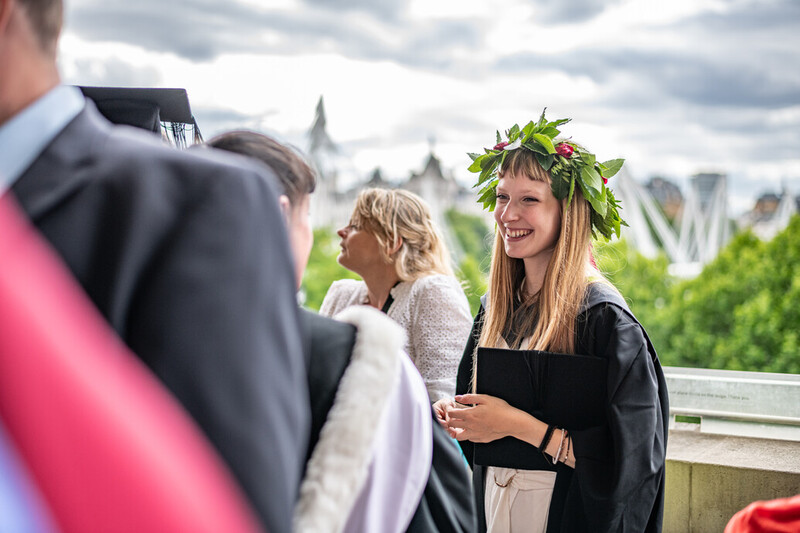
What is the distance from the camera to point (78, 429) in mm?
271

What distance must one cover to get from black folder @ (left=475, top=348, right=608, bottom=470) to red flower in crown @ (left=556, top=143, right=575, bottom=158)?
68 centimetres

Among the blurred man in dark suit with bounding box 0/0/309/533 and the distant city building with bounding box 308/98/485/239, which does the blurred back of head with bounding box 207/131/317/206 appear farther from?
the distant city building with bounding box 308/98/485/239

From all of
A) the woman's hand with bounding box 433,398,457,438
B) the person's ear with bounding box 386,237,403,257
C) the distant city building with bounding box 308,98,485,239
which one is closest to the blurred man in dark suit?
the woman's hand with bounding box 433,398,457,438

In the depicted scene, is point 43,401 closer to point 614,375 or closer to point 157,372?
point 157,372

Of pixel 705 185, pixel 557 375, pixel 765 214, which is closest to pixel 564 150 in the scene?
pixel 557 375

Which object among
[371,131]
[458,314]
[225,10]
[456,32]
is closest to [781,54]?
[456,32]

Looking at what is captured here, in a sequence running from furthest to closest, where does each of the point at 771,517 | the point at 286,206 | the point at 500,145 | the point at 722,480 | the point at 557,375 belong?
1. the point at 722,480
2. the point at 500,145
3. the point at 557,375
4. the point at 771,517
5. the point at 286,206

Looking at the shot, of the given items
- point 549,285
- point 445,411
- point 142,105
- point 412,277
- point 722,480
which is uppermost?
point 142,105

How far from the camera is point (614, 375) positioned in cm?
202

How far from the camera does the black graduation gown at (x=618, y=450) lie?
1995mm

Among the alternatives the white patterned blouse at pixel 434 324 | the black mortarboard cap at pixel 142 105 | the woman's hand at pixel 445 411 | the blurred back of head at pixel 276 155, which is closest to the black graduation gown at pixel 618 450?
the woman's hand at pixel 445 411

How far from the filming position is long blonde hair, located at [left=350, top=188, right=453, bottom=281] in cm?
335

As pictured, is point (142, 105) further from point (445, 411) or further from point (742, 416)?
point (742, 416)

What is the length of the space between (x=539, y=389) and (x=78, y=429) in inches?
78.4
